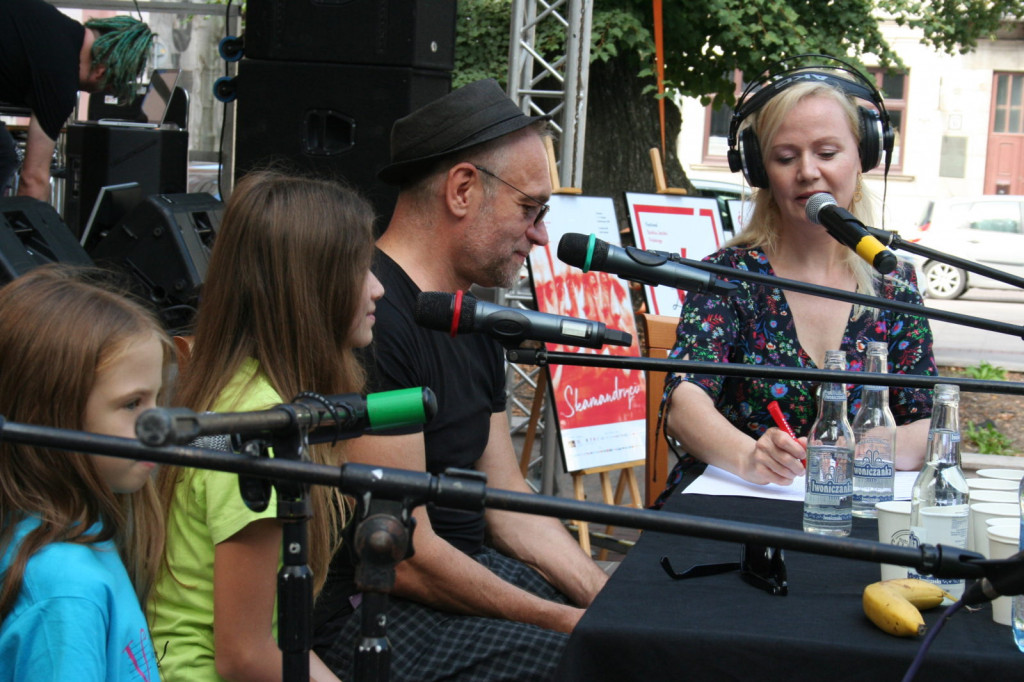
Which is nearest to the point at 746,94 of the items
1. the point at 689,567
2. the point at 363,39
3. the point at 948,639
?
the point at 689,567

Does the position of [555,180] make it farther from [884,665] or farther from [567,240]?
[884,665]

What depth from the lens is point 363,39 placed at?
4160mm

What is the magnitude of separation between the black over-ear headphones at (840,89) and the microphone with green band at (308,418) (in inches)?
68.2

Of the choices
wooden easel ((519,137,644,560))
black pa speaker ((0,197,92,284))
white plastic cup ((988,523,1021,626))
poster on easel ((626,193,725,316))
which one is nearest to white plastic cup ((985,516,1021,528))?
white plastic cup ((988,523,1021,626))

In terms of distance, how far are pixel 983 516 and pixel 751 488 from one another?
606 millimetres

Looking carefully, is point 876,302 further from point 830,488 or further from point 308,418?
point 308,418

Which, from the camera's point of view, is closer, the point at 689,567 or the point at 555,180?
the point at 689,567

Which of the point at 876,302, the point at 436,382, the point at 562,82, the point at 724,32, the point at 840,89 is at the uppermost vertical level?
the point at 724,32

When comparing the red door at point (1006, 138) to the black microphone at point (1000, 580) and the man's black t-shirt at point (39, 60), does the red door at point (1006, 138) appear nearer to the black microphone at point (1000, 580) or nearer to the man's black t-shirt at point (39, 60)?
the man's black t-shirt at point (39, 60)

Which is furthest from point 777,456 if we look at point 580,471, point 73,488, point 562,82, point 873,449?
point 562,82

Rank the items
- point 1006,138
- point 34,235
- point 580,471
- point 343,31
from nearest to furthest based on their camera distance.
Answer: point 34,235 → point 343,31 → point 580,471 → point 1006,138

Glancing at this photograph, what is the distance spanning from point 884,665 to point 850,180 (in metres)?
1.45

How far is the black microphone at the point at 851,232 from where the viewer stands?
5.37 feet

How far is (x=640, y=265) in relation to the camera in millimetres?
1744
